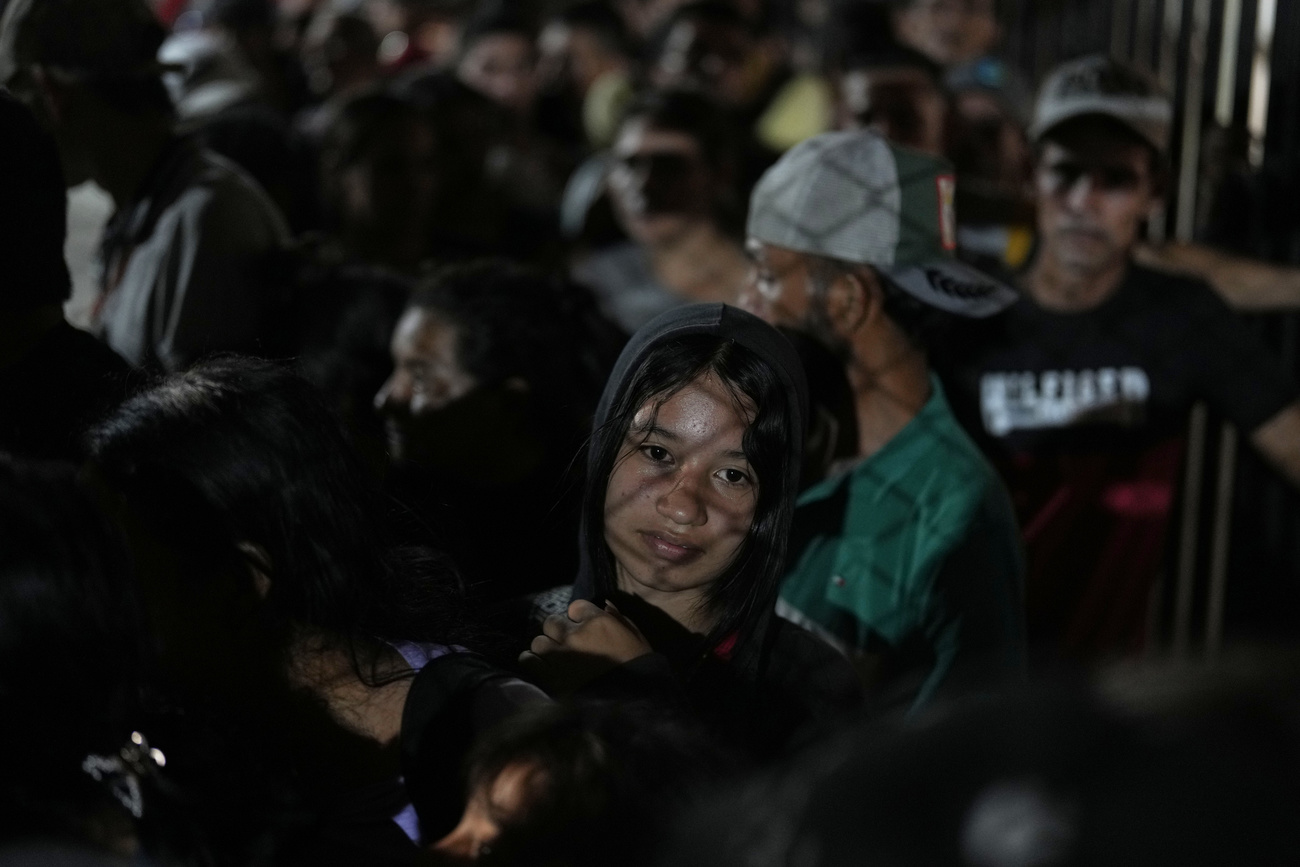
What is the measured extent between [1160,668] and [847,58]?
173 inches

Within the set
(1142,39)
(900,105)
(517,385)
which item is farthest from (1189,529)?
(517,385)

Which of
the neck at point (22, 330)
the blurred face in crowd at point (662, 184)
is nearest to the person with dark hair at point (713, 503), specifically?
the neck at point (22, 330)

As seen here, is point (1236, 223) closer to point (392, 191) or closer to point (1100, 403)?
point (1100, 403)

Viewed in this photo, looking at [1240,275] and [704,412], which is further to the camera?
[1240,275]

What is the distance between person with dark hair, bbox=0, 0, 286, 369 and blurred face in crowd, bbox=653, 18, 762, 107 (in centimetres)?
277

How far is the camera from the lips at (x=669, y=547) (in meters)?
1.86

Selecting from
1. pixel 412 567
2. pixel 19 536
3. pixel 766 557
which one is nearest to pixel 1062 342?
pixel 766 557

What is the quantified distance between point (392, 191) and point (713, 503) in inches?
102

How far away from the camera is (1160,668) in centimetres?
76

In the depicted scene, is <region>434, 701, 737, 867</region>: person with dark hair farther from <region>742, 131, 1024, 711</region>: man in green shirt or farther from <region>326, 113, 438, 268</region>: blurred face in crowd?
<region>326, 113, 438, 268</region>: blurred face in crowd

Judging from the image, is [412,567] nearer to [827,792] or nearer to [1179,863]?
[827,792]

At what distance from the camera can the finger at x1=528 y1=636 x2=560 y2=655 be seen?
1.65 metres

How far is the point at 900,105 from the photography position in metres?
4.38

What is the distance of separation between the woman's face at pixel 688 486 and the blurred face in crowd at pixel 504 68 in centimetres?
401
